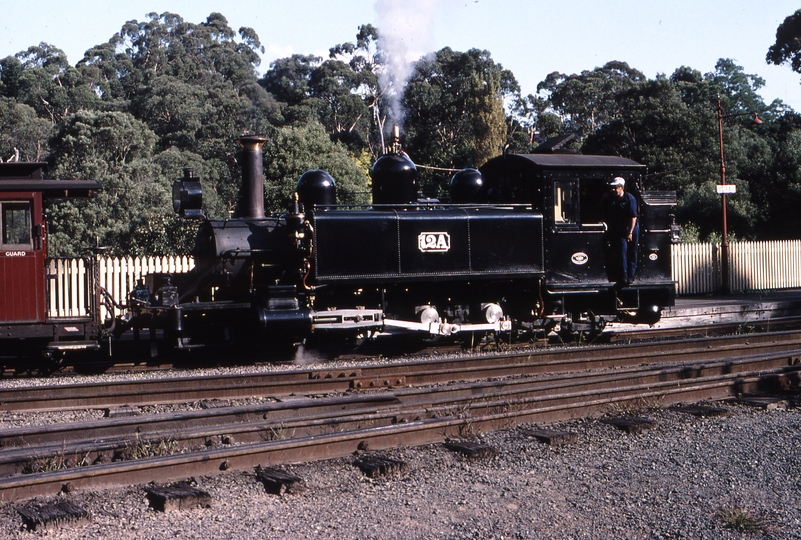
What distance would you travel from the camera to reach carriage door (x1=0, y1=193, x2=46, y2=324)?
9.71m

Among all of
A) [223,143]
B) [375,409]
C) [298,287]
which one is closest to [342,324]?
[298,287]

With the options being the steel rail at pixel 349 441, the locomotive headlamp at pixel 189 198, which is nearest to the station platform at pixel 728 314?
the steel rail at pixel 349 441

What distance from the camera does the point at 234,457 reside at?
5.45 metres

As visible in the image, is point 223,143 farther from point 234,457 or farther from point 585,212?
point 234,457

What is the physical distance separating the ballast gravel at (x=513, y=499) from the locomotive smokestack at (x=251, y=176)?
614 cm

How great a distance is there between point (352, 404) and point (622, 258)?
18.8ft

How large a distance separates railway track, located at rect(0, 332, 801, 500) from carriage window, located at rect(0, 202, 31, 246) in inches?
106

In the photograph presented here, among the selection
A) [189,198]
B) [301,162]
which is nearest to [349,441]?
[189,198]

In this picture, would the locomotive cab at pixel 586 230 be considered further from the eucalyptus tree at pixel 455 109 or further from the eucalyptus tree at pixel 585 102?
the eucalyptus tree at pixel 585 102

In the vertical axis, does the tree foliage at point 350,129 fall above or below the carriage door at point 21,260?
above

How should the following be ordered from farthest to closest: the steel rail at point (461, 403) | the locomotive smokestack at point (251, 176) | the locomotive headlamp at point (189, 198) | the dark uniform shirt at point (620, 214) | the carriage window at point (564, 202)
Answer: the carriage window at point (564, 202) < the dark uniform shirt at point (620, 214) < the locomotive smokestack at point (251, 176) < the locomotive headlamp at point (189, 198) < the steel rail at point (461, 403)

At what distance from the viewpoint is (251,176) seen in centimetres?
1127

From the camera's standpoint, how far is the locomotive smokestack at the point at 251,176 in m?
11.1

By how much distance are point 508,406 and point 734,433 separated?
1856 millimetres
